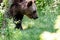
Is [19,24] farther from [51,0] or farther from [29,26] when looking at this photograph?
[51,0]

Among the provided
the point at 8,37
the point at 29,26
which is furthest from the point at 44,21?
the point at 8,37

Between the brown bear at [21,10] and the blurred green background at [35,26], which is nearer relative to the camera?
the blurred green background at [35,26]

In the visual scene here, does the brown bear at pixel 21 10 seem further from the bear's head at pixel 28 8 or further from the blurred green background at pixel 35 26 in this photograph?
the blurred green background at pixel 35 26

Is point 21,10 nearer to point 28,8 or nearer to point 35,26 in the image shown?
point 28,8

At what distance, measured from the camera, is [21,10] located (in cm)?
652

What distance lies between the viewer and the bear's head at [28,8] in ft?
20.9

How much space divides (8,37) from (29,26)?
1.66 metres

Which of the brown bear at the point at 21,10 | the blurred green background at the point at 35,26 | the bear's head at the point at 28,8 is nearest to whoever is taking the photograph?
the blurred green background at the point at 35,26

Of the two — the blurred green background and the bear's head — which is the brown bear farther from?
the blurred green background

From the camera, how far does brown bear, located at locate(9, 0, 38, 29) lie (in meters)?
6.16

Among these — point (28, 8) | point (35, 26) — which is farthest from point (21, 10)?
point (35, 26)

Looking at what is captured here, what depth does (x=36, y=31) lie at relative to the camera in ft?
17.4

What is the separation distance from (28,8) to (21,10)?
0.32 metres

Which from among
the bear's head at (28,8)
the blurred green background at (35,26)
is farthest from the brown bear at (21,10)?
the blurred green background at (35,26)
